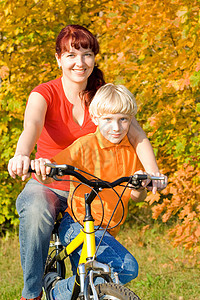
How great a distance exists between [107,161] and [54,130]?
17.3 inches

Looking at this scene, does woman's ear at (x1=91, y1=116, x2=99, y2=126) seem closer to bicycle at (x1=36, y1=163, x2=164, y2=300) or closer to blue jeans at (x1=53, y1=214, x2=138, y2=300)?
bicycle at (x1=36, y1=163, x2=164, y2=300)

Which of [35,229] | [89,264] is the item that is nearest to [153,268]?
[35,229]

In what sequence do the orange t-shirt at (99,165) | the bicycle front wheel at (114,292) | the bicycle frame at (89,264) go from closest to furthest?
the bicycle front wheel at (114,292)
the bicycle frame at (89,264)
the orange t-shirt at (99,165)

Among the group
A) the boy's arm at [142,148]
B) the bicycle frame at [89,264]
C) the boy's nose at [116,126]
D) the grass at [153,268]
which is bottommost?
the grass at [153,268]

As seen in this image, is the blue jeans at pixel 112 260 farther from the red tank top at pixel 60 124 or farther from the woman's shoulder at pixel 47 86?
the woman's shoulder at pixel 47 86

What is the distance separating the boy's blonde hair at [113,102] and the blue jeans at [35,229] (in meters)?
0.55

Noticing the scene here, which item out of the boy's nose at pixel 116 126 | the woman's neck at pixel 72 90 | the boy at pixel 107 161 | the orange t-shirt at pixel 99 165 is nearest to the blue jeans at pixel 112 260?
the boy at pixel 107 161

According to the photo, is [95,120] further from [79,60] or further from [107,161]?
[79,60]

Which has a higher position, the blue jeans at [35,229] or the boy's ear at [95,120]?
the boy's ear at [95,120]

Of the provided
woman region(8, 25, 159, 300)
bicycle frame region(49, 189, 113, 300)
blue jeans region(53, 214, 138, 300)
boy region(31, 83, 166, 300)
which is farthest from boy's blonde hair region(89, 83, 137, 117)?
blue jeans region(53, 214, 138, 300)

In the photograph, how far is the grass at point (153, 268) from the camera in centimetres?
432

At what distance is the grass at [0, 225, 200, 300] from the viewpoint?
432 centimetres

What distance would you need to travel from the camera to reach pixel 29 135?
263cm

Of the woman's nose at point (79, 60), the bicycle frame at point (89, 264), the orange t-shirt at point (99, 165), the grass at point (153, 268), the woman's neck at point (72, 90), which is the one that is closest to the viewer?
the bicycle frame at point (89, 264)
